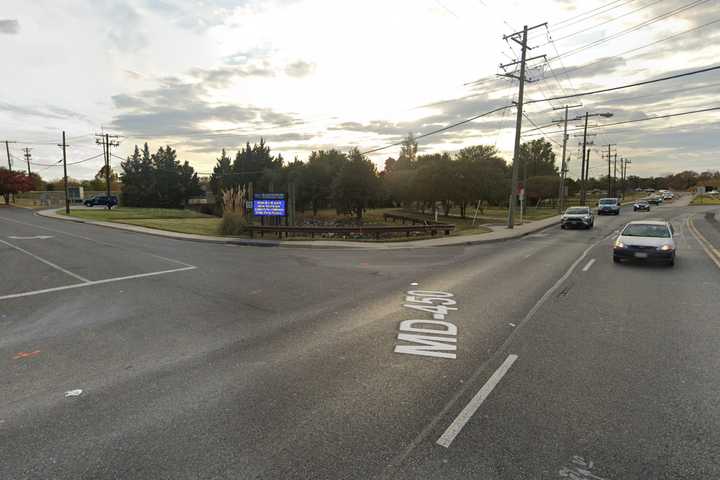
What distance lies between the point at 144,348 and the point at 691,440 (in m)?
7.01

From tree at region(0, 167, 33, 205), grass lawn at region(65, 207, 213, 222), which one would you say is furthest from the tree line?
tree at region(0, 167, 33, 205)

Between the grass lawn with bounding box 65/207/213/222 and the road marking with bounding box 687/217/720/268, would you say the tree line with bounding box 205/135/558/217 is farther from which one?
the road marking with bounding box 687/217/720/268

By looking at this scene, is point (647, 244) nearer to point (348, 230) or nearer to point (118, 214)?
point (348, 230)

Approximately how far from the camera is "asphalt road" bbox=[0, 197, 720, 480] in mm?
3654

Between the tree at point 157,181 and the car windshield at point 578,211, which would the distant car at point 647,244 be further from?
the tree at point 157,181

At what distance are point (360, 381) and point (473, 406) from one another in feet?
4.62

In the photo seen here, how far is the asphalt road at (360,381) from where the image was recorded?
3654 mm

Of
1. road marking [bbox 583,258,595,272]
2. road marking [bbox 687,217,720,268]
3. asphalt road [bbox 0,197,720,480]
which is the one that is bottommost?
asphalt road [bbox 0,197,720,480]

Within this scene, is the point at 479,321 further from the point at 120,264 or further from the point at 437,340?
the point at 120,264

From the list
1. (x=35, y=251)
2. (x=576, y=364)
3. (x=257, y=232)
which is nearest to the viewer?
(x=576, y=364)

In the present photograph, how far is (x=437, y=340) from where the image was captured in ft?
22.0

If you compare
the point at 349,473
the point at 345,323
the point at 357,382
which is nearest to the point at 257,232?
the point at 345,323

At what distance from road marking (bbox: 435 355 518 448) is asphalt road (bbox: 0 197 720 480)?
0.02m

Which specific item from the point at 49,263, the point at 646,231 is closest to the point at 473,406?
the point at 646,231
